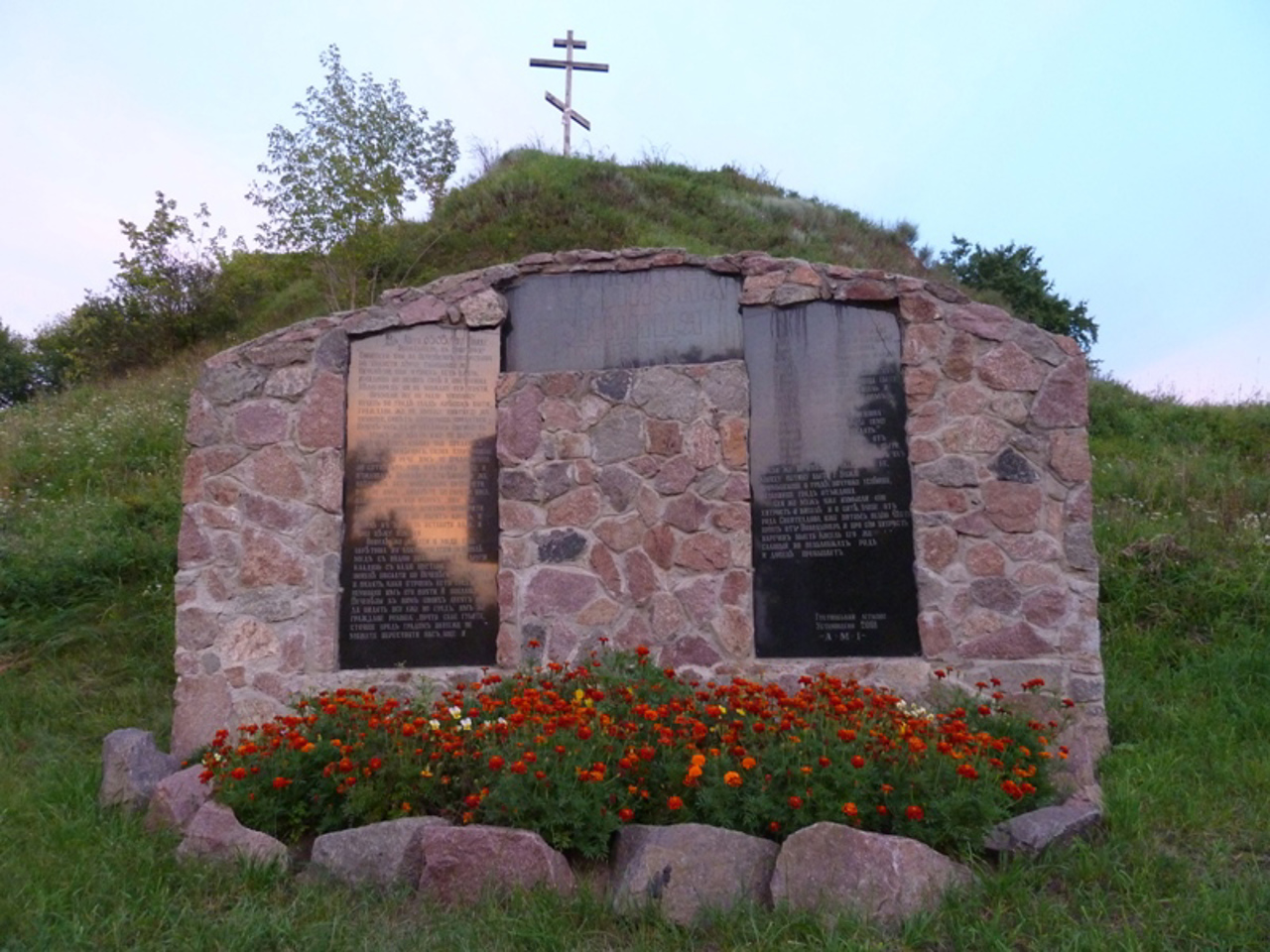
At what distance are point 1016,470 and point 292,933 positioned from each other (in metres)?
4.48

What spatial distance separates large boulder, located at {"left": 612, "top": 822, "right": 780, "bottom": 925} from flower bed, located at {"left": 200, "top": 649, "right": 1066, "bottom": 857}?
20cm

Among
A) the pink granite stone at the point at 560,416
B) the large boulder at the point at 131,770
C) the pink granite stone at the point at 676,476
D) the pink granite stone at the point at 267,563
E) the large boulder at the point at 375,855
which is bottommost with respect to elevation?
the large boulder at the point at 375,855

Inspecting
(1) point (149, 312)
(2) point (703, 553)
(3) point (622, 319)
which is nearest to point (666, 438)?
(2) point (703, 553)

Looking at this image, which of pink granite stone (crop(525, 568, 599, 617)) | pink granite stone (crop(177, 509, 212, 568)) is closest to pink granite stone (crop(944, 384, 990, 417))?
pink granite stone (crop(525, 568, 599, 617))

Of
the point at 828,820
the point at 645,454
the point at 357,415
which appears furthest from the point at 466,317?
the point at 828,820

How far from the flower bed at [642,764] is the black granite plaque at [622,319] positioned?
2.19 metres

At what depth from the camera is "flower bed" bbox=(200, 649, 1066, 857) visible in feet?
13.2

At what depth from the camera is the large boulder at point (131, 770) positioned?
496cm

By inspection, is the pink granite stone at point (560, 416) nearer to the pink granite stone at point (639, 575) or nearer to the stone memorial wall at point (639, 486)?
the stone memorial wall at point (639, 486)

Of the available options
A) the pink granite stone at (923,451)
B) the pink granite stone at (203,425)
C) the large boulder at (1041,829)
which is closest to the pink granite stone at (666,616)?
the pink granite stone at (923,451)

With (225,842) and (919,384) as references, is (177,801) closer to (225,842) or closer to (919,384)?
(225,842)

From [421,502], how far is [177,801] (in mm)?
2344

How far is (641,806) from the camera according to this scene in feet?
14.0

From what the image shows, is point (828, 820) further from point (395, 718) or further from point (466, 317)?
point (466, 317)
